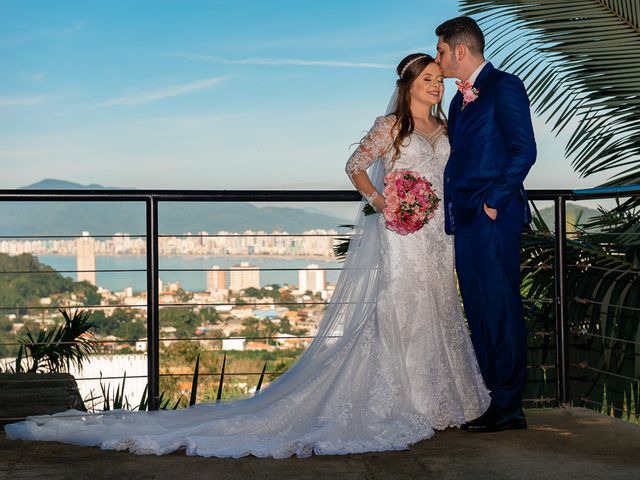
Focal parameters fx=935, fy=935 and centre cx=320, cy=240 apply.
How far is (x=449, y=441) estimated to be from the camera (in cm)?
422

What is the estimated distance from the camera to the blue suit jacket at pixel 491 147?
13.5 feet

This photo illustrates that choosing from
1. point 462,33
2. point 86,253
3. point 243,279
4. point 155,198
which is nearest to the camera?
point 462,33

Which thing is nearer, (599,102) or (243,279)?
(599,102)

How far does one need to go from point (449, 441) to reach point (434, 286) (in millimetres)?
723

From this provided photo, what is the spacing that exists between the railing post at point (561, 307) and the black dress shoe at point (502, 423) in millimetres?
813

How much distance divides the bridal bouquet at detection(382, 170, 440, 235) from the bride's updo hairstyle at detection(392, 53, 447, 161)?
0.13 metres

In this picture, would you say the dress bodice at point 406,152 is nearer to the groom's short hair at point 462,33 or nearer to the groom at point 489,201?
the groom at point 489,201

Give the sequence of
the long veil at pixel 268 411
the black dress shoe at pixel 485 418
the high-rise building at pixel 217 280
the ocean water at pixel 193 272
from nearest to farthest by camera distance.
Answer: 1. the long veil at pixel 268 411
2. the black dress shoe at pixel 485 418
3. the ocean water at pixel 193 272
4. the high-rise building at pixel 217 280

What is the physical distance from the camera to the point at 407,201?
4.25m

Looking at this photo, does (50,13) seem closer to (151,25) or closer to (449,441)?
(151,25)

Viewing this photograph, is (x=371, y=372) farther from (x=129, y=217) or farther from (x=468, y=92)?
(x=129, y=217)

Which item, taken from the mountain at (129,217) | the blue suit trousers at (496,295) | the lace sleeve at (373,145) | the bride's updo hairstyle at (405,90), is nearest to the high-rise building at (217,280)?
the lace sleeve at (373,145)

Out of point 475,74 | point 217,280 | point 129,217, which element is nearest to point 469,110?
point 475,74

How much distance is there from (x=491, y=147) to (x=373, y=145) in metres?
0.56
